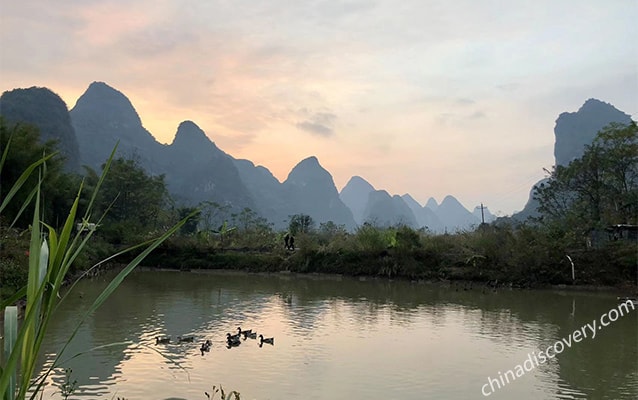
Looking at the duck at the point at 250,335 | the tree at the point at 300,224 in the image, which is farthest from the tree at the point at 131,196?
the duck at the point at 250,335

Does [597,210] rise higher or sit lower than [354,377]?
higher

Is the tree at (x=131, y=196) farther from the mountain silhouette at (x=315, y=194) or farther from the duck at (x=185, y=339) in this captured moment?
the mountain silhouette at (x=315, y=194)

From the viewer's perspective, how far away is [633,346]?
6941 mm

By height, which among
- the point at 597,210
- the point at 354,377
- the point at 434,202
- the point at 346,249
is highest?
the point at 434,202

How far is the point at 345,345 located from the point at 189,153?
2935 inches

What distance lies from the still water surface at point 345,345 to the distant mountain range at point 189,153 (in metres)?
24.9

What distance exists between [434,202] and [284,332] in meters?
167

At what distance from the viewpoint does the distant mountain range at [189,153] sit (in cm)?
4156

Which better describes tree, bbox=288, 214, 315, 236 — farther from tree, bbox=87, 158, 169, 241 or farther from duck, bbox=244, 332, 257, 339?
duck, bbox=244, 332, 257, 339

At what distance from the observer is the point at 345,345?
22.0 feet

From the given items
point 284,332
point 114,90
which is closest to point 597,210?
point 284,332

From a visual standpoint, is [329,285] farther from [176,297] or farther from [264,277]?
→ [176,297]

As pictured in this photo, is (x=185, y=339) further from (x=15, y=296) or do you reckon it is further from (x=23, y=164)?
(x=23, y=164)

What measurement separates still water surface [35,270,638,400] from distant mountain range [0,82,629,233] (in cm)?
2493
